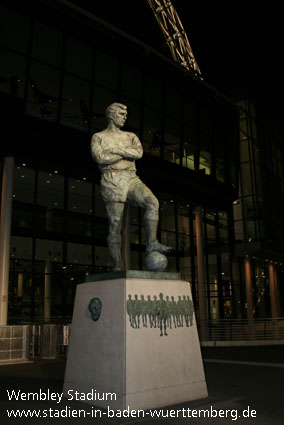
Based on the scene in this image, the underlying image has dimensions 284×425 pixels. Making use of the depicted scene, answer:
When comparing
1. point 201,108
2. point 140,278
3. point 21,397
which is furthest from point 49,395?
point 201,108

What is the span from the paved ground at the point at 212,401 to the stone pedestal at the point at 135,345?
259 millimetres

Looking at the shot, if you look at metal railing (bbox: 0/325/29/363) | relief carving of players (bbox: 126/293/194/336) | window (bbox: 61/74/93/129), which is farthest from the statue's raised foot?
window (bbox: 61/74/93/129)

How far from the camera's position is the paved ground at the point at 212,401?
4.93m

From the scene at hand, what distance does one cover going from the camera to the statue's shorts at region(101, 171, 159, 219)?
652 cm

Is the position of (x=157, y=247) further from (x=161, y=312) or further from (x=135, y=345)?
(x=135, y=345)

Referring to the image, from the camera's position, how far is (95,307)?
19.9ft

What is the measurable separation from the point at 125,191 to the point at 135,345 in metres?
2.37

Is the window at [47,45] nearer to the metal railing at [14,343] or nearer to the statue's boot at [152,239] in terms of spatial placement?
the metal railing at [14,343]

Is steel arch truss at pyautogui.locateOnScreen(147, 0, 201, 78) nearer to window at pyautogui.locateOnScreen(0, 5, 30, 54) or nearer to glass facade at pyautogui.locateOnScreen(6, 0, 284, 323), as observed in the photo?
glass facade at pyautogui.locateOnScreen(6, 0, 284, 323)

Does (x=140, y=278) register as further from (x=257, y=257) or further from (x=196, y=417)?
(x=257, y=257)

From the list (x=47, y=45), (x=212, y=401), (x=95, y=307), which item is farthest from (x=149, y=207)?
(x=47, y=45)

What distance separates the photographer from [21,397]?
6262mm

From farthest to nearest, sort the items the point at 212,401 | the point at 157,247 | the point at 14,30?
the point at 14,30 → the point at 157,247 → the point at 212,401

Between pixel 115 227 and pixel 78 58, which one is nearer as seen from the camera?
pixel 115 227
